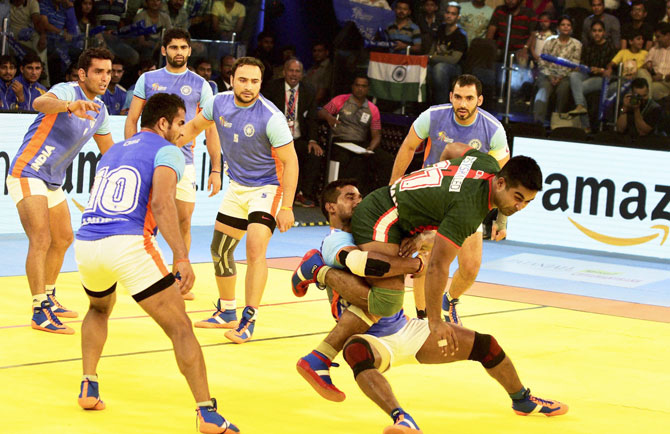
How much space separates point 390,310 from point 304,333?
2.46 m

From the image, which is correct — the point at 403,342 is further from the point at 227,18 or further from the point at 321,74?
the point at 227,18

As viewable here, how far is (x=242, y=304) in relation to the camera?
9344 mm

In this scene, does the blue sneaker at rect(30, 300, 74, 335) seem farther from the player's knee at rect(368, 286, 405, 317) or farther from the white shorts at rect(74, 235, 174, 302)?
the player's knee at rect(368, 286, 405, 317)

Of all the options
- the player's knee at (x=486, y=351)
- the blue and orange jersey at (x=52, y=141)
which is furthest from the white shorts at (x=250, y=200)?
the player's knee at (x=486, y=351)

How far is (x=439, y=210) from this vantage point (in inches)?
224

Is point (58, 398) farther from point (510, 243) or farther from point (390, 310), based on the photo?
point (510, 243)

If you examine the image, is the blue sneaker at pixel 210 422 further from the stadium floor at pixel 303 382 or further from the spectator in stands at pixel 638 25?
the spectator in stands at pixel 638 25

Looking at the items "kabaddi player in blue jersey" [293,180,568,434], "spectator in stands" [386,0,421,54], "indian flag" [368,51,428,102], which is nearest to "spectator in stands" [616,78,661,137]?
"indian flag" [368,51,428,102]

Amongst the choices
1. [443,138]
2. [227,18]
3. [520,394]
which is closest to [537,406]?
[520,394]

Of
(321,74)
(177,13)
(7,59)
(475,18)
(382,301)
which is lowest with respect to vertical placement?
(382,301)

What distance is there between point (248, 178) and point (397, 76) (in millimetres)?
7799

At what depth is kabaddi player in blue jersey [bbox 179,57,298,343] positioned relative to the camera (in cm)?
799

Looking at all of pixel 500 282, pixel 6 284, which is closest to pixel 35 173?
pixel 6 284

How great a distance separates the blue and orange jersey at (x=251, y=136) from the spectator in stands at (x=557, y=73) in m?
7.12
